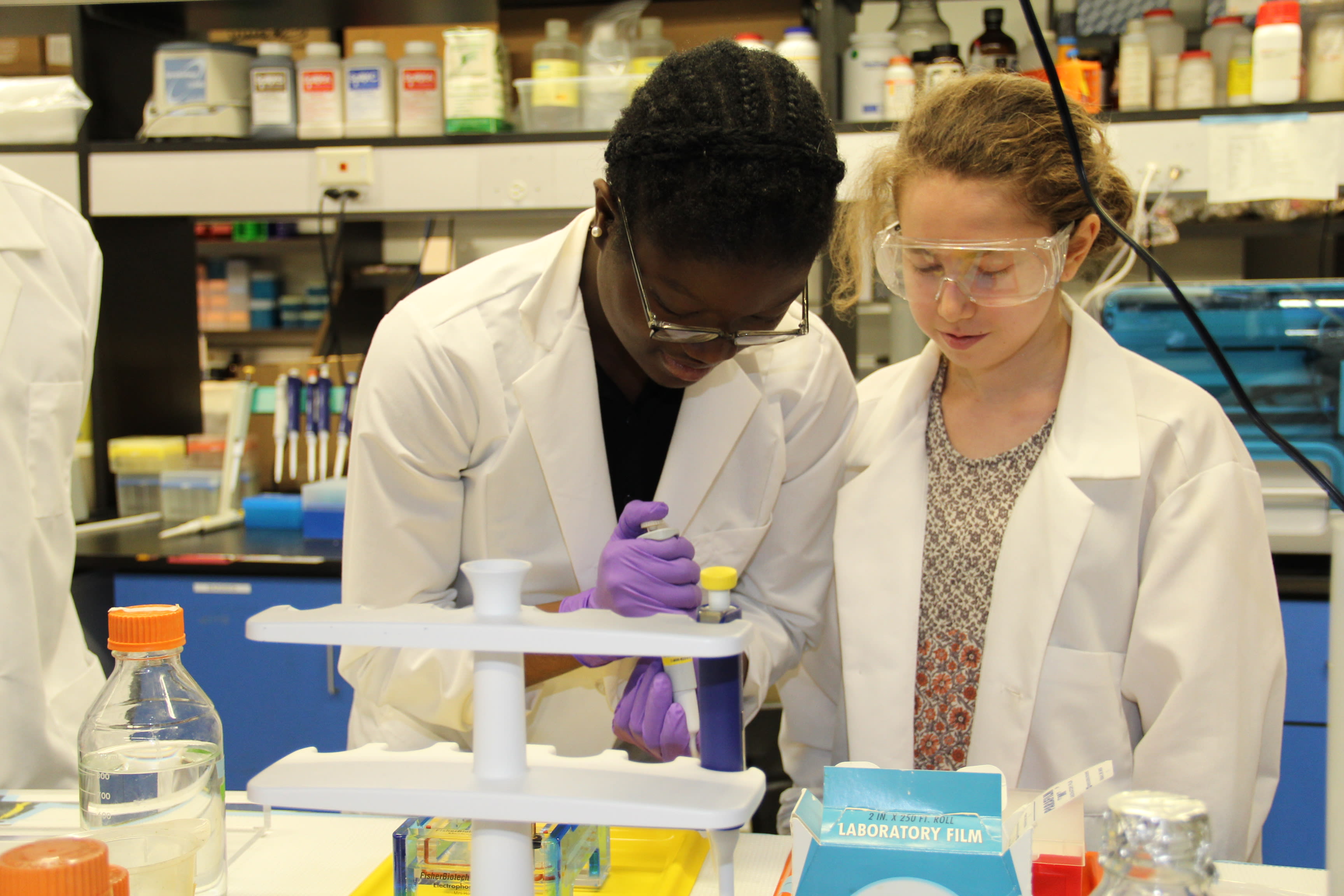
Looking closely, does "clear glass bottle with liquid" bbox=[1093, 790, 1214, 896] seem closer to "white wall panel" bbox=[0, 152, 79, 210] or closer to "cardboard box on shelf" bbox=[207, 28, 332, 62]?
"white wall panel" bbox=[0, 152, 79, 210]

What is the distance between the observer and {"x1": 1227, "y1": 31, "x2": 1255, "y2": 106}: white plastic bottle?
229 centimetres

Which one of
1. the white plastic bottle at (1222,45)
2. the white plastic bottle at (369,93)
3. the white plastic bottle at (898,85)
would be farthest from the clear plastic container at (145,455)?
the white plastic bottle at (1222,45)

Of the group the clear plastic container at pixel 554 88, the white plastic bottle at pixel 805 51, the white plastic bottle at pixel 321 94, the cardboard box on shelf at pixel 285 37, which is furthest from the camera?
the cardboard box on shelf at pixel 285 37

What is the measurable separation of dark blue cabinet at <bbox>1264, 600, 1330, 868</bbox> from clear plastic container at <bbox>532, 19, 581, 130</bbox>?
6.17 ft

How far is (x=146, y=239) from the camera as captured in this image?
2889 millimetres

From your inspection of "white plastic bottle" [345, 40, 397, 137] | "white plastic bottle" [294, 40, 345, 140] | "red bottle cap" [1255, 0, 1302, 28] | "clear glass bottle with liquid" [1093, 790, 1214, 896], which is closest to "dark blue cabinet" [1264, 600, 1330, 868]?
"red bottle cap" [1255, 0, 1302, 28]

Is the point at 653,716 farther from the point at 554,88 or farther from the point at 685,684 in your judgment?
the point at 554,88

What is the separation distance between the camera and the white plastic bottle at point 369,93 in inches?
103

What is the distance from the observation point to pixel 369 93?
2635mm

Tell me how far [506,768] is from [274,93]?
2473 millimetres

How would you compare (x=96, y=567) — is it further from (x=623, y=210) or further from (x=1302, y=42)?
Result: (x=1302, y=42)

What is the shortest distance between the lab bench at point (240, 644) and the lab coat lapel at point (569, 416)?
1197mm

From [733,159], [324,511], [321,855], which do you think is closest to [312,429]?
[324,511]

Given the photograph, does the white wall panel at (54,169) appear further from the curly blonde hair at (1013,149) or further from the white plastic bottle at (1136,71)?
the white plastic bottle at (1136,71)
